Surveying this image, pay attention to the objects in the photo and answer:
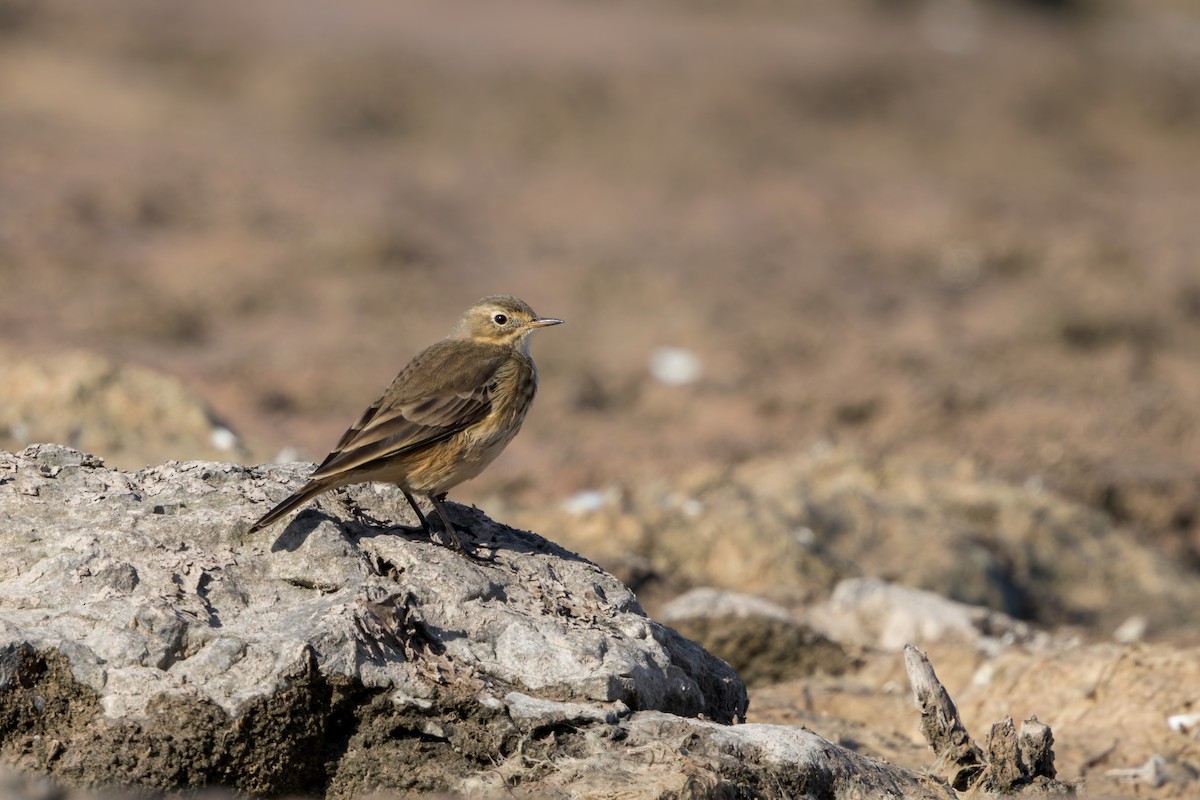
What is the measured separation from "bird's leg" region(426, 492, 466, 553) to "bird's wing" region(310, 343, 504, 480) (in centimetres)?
24

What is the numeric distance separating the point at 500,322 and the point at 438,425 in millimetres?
1525

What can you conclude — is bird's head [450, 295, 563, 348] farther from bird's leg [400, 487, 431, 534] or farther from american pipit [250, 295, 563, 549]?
bird's leg [400, 487, 431, 534]

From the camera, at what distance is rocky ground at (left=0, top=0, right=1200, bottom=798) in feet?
32.9

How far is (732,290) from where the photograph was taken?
66.1ft

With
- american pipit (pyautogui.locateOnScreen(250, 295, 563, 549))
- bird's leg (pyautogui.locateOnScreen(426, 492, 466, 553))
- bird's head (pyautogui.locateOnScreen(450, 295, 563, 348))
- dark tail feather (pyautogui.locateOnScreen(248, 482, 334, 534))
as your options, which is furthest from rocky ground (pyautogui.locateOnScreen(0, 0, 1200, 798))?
dark tail feather (pyautogui.locateOnScreen(248, 482, 334, 534))

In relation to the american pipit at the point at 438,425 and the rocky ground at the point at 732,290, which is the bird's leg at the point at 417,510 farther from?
the rocky ground at the point at 732,290

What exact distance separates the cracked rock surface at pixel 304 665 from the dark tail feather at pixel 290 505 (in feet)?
0.40

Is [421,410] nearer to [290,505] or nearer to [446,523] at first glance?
[446,523]

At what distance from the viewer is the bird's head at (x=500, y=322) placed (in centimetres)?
774

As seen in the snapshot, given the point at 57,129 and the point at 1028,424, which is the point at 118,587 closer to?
the point at 1028,424

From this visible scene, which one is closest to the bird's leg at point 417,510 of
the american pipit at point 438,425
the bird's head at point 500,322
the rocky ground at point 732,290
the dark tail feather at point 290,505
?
the american pipit at point 438,425

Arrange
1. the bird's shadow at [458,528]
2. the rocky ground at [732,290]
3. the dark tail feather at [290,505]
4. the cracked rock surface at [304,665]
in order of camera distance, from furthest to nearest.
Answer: the rocky ground at [732,290] → the bird's shadow at [458,528] → the dark tail feather at [290,505] → the cracked rock surface at [304,665]

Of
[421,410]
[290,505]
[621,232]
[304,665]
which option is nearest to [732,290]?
[621,232]

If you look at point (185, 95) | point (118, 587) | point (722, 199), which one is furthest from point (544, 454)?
point (185, 95)
